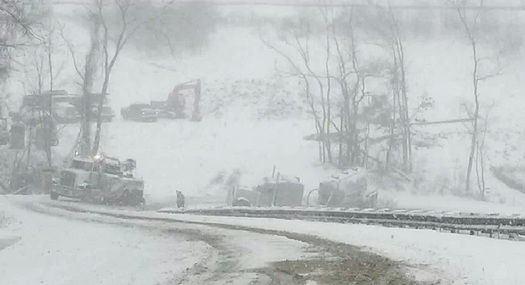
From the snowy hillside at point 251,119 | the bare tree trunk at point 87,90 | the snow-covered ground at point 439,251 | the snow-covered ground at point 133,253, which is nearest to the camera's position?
the snow-covered ground at point 439,251

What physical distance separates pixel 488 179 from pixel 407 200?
A: 8.20 meters

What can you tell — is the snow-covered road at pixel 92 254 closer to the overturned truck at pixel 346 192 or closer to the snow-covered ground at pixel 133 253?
the snow-covered ground at pixel 133 253

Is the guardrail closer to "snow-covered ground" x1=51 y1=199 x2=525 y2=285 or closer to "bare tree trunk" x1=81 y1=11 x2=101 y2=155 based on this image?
"snow-covered ground" x1=51 y1=199 x2=525 y2=285

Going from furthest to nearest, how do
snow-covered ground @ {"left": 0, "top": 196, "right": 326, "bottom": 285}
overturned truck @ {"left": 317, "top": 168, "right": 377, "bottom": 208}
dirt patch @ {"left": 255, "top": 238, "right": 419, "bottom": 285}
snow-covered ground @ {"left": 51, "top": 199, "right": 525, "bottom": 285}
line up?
overturned truck @ {"left": 317, "top": 168, "right": 377, "bottom": 208} < snow-covered ground @ {"left": 0, "top": 196, "right": 326, "bottom": 285} < snow-covered ground @ {"left": 51, "top": 199, "right": 525, "bottom": 285} < dirt patch @ {"left": 255, "top": 238, "right": 419, "bottom": 285}

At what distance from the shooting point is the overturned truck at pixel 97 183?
44062 mm

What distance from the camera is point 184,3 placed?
9106 cm

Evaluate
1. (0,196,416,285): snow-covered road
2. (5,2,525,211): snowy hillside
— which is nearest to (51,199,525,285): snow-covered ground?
(0,196,416,285): snow-covered road

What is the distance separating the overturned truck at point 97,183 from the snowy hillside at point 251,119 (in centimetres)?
1469

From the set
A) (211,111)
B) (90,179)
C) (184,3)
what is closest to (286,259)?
(90,179)

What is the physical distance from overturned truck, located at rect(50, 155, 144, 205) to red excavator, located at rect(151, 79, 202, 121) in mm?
28627

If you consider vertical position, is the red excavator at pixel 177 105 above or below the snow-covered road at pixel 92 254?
above

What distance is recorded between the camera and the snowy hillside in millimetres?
64250

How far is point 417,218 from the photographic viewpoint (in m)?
25.7

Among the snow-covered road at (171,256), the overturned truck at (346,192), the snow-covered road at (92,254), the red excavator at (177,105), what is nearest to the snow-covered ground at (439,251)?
the snow-covered road at (171,256)
